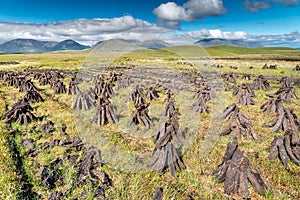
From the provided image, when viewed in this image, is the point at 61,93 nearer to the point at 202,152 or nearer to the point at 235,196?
the point at 202,152

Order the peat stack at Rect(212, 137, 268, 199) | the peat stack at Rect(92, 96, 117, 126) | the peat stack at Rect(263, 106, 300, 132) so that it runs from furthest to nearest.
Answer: the peat stack at Rect(92, 96, 117, 126), the peat stack at Rect(263, 106, 300, 132), the peat stack at Rect(212, 137, 268, 199)

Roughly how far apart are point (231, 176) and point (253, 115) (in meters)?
8.35

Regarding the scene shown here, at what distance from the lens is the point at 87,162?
23.6 ft

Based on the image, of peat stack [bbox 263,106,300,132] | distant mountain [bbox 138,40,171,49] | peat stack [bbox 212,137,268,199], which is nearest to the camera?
peat stack [bbox 212,137,268,199]

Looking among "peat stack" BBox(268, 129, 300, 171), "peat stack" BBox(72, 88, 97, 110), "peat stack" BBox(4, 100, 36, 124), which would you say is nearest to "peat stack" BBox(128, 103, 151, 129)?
"peat stack" BBox(72, 88, 97, 110)

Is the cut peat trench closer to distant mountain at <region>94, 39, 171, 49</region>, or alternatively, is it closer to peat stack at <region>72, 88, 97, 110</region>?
peat stack at <region>72, 88, 97, 110</region>

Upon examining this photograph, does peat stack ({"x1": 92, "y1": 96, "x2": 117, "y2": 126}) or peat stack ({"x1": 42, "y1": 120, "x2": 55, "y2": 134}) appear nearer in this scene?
peat stack ({"x1": 42, "y1": 120, "x2": 55, "y2": 134})

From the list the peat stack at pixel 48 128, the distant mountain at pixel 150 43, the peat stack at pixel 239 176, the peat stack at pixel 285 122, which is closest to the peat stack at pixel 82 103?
the peat stack at pixel 48 128

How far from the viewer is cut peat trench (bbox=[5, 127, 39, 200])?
5891 mm

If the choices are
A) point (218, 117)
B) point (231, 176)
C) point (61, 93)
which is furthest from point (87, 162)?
point (61, 93)

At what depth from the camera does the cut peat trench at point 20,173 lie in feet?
19.3

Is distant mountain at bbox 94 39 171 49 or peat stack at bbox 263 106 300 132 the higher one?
distant mountain at bbox 94 39 171 49

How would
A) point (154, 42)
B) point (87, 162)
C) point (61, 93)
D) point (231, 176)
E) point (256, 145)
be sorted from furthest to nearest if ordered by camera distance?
point (61, 93) → point (154, 42) → point (256, 145) → point (87, 162) → point (231, 176)

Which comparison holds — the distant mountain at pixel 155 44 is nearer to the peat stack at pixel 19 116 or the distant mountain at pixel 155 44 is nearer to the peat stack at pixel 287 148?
the peat stack at pixel 19 116
